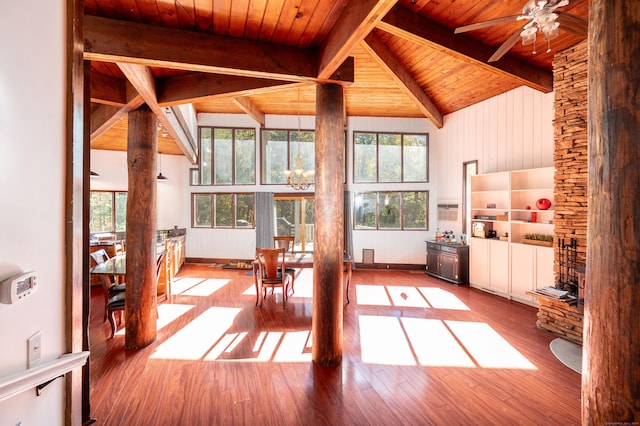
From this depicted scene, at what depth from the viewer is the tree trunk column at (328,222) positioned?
9.66 feet

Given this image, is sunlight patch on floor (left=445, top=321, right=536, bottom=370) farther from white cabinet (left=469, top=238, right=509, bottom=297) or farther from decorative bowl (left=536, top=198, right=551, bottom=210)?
decorative bowl (left=536, top=198, right=551, bottom=210)

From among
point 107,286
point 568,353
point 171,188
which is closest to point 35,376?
point 107,286

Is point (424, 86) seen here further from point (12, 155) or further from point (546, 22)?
point (12, 155)

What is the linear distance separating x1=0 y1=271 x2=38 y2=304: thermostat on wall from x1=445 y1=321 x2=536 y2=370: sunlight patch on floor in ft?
11.8

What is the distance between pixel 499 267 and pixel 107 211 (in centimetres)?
961

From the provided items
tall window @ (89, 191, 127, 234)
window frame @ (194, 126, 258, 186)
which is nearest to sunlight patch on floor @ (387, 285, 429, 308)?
window frame @ (194, 126, 258, 186)

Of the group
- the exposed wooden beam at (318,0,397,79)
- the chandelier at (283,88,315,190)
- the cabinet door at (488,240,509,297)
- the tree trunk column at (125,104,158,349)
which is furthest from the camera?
the chandelier at (283,88,315,190)

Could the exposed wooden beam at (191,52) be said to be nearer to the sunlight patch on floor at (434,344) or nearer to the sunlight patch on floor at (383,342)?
the sunlight patch on floor at (383,342)

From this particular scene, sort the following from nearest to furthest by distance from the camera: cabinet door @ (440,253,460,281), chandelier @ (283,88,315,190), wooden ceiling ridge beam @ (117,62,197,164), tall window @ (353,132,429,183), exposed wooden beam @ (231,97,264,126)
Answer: wooden ceiling ridge beam @ (117,62,197,164), chandelier @ (283,88,315,190), cabinet door @ (440,253,460,281), exposed wooden beam @ (231,97,264,126), tall window @ (353,132,429,183)

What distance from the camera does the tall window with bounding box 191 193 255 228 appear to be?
8.36 metres

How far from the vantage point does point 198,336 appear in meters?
3.68

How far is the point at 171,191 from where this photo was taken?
839 centimetres

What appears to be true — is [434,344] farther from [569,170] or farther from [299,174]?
[299,174]

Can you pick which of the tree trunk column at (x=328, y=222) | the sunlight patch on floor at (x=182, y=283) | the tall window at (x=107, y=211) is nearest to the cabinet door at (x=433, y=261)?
the tree trunk column at (x=328, y=222)
